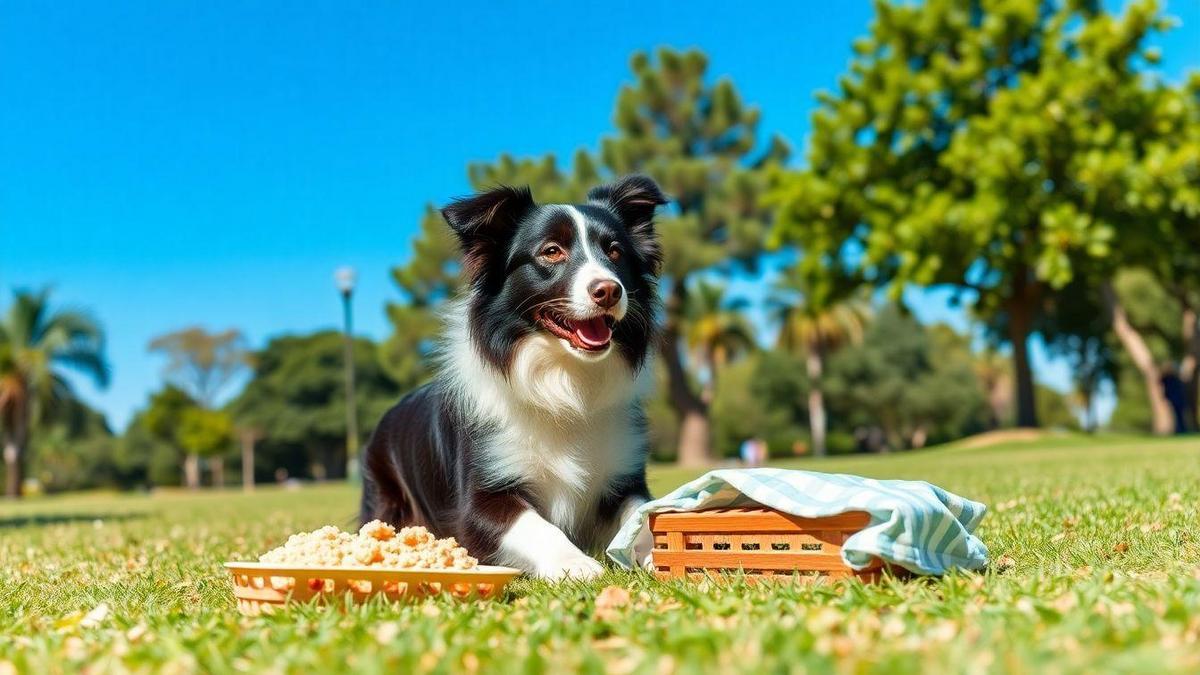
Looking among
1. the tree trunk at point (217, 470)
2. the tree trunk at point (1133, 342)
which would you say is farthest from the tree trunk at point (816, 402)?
the tree trunk at point (217, 470)

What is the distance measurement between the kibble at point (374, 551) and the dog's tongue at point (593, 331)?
1.03 metres

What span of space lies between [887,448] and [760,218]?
2882cm

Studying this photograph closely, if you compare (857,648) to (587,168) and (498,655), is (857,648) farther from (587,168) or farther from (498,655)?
(587,168)

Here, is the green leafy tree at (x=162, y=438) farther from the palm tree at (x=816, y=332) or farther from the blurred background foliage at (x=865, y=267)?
the palm tree at (x=816, y=332)

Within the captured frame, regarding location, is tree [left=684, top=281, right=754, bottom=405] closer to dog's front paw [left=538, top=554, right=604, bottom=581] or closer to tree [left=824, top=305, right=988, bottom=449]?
tree [left=824, top=305, right=988, bottom=449]

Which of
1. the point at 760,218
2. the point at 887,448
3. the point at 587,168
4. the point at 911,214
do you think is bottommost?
the point at 887,448

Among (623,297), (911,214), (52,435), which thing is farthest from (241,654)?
(52,435)

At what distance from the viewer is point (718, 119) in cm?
3816

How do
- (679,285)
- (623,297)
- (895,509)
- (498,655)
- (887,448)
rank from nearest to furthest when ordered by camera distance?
1. (498,655)
2. (895,509)
3. (623,297)
4. (679,285)
5. (887,448)

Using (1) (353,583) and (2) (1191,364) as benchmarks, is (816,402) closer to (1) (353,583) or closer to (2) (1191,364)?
(2) (1191,364)

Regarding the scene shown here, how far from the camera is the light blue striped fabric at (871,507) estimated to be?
370 cm

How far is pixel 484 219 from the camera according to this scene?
15.6ft

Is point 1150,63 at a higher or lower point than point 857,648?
higher

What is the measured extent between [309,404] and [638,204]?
64644 mm
